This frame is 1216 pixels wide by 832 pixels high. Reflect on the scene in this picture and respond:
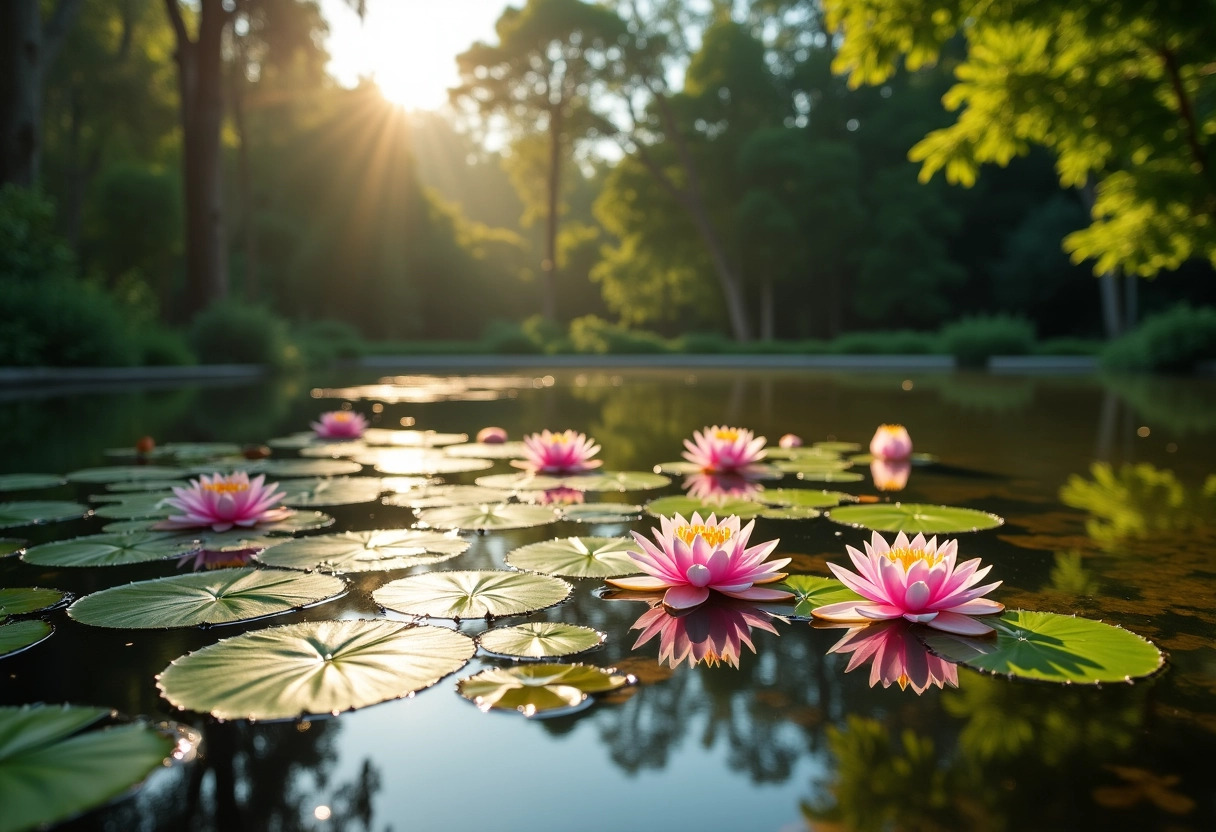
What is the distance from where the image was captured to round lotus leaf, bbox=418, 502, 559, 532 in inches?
102

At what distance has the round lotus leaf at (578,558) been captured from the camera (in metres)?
2.04

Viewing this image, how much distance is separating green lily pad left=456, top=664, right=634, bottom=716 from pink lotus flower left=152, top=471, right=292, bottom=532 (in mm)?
1448

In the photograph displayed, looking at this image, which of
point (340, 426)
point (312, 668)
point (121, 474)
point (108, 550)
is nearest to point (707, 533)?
point (312, 668)

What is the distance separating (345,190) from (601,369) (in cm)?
1408

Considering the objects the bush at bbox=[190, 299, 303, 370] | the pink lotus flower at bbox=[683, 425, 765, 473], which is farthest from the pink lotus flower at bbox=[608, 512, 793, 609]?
the bush at bbox=[190, 299, 303, 370]

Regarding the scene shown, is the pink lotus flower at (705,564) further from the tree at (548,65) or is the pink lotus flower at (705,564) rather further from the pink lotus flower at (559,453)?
the tree at (548,65)

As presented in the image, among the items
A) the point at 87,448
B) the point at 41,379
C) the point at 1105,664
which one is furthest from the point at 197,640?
the point at 41,379

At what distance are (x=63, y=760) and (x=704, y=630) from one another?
1.07 m

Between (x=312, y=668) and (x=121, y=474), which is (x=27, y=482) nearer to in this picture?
(x=121, y=474)

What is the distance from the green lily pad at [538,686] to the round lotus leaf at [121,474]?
271 cm

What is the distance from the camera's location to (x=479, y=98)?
2353 centimetres

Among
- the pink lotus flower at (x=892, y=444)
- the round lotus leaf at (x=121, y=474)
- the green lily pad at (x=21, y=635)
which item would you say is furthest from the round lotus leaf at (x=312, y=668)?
the pink lotus flower at (x=892, y=444)

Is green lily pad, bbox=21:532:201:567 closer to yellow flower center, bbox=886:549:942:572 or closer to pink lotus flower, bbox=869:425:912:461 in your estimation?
yellow flower center, bbox=886:549:942:572

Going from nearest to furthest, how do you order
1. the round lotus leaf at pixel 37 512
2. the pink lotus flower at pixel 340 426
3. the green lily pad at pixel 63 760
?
the green lily pad at pixel 63 760 → the round lotus leaf at pixel 37 512 → the pink lotus flower at pixel 340 426
